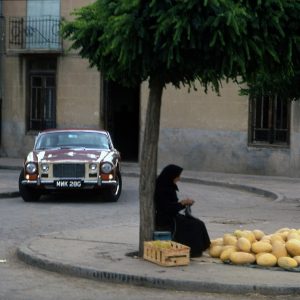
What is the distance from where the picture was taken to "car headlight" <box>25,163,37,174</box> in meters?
18.6

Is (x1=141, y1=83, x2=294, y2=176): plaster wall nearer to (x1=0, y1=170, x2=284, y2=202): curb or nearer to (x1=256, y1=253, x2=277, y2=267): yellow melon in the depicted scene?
(x1=0, y1=170, x2=284, y2=202): curb

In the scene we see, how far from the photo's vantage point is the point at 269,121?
91.7ft

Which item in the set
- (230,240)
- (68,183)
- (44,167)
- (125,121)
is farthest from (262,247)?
(125,121)

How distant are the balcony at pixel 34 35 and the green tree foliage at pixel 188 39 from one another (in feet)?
71.0

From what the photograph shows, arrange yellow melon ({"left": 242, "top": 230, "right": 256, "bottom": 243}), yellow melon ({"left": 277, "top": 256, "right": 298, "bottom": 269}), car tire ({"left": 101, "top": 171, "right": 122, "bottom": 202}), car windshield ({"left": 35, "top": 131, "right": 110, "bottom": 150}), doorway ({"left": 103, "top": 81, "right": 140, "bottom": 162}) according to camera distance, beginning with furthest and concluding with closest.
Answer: doorway ({"left": 103, "top": 81, "right": 140, "bottom": 162}) < car windshield ({"left": 35, "top": 131, "right": 110, "bottom": 150}) < car tire ({"left": 101, "top": 171, "right": 122, "bottom": 202}) < yellow melon ({"left": 242, "top": 230, "right": 256, "bottom": 243}) < yellow melon ({"left": 277, "top": 256, "right": 298, "bottom": 269})

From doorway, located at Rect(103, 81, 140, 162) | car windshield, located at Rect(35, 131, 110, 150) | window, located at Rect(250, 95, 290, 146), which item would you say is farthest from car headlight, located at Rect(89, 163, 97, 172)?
doorway, located at Rect(103, 81, 140, 162)

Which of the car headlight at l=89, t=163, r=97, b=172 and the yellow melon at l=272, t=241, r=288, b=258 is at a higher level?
the car headlight at l=89, t=163, r=97, b=172

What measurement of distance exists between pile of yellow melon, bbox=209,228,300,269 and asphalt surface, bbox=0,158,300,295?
4.6 inches

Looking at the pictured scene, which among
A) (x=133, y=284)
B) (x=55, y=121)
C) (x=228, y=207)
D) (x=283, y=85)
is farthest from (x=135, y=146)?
(x=133, y=284)

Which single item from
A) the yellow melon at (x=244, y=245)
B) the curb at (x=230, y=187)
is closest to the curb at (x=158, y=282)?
the yellow melon at (x=244, y=245)

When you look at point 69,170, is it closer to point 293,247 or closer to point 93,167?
point 93,167

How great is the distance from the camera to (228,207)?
1894cm

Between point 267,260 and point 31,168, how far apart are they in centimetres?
917

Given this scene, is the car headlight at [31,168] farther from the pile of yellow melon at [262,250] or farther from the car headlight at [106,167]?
the pile of yellow melon at [262,250]
